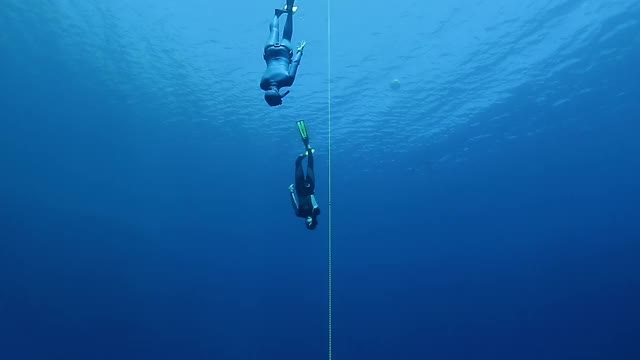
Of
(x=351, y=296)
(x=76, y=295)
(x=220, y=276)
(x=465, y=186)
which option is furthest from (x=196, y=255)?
(x=465, y=186)

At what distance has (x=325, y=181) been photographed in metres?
31.0

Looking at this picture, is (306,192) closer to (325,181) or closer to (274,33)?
(274,33)

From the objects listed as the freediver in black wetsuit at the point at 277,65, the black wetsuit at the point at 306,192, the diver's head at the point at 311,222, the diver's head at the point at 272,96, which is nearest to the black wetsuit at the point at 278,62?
the freediver in black wetsuit at the point at 277,65

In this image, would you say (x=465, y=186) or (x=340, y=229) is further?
(x=340, y=229)

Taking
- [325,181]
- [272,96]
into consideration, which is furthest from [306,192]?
[325,181]

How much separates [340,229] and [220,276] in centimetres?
2076

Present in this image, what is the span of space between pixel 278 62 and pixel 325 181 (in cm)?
2354

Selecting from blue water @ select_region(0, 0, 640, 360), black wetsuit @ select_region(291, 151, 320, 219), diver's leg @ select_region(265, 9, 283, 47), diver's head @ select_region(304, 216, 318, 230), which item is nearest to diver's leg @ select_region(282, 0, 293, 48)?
diver's leg @ select_region(265, 9, 283, 47)

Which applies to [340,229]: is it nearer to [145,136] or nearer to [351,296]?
[351,296]

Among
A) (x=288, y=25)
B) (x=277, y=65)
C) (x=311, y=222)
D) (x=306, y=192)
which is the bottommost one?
(x=311, y=222)

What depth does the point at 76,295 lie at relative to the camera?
3791cm

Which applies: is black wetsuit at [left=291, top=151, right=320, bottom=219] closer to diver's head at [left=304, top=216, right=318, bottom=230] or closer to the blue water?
diver's head at [left=304, top=216, right=318, bottom=230]

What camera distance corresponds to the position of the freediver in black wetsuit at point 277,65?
6995mm

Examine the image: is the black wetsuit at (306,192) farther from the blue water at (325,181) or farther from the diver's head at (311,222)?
the blue water at (325,181)
